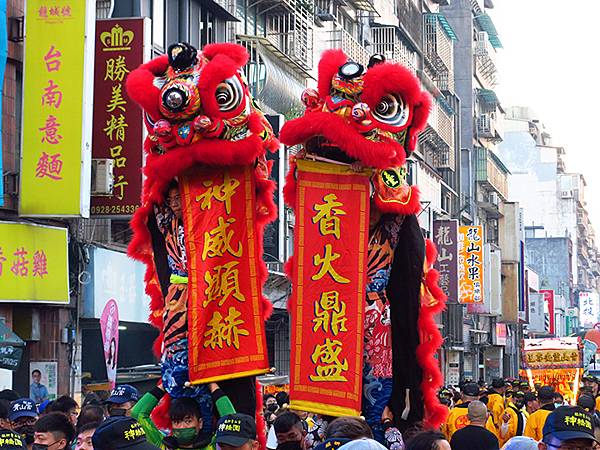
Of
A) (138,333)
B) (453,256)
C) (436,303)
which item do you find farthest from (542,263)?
(436,303)

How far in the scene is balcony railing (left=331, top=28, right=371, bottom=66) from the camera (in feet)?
110

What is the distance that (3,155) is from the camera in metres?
18.2

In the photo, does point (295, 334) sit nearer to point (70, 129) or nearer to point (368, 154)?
point (368, 154)

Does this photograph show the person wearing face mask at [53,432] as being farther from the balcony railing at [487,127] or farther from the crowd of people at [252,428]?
the balcony railing at [487,127]

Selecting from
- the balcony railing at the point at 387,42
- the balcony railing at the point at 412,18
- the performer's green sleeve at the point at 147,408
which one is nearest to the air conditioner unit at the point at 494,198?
the balcony railing at the point at 412,18

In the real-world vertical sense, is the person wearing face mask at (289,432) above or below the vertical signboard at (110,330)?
below

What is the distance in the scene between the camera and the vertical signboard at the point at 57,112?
17.9 meters

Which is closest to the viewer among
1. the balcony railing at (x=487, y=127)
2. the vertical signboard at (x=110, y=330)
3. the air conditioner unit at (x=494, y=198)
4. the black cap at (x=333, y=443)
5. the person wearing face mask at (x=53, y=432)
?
the black cap at (x=333, y=443)

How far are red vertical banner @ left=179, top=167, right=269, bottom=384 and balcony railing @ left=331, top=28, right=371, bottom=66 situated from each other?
893 inches

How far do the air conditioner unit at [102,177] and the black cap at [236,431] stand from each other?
1223 cm

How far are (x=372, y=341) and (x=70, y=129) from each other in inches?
341

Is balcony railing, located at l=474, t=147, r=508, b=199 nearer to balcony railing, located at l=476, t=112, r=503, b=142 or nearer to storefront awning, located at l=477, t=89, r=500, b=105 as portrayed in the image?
balcony railing, located at l=476, t=112, r=503, b=142

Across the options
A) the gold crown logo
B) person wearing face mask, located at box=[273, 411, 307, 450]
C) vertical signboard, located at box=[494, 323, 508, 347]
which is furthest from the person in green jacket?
vertical signboard, located at box=[494, 323, 508, 347]

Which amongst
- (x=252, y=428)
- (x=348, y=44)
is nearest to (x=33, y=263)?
(x=252, y=428)
